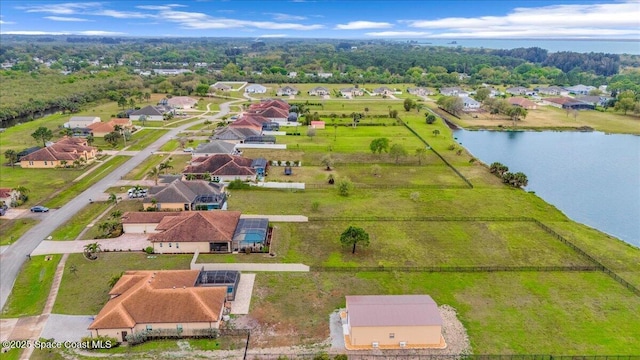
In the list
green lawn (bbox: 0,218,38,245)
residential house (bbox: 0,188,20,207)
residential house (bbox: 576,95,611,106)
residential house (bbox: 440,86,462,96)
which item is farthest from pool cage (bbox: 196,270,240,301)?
residential house (bbox: 576,95,611,106)

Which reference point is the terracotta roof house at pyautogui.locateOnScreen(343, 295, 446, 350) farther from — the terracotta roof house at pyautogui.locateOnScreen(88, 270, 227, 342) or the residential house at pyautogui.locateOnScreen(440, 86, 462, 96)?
the residential house at pyautogui.locateOnScreen(440, 86, 462, 96)

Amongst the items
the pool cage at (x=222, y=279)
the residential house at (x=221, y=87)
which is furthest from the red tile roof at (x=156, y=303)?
the residential house at (x=221, y=87)

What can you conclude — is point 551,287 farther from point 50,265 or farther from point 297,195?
point 50,265

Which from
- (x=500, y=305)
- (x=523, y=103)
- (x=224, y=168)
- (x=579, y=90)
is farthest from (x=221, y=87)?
(x=500, y=305)

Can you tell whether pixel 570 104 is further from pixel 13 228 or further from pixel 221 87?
pixel 13 228

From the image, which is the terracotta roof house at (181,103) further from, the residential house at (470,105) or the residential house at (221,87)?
the residential house at (470,105)

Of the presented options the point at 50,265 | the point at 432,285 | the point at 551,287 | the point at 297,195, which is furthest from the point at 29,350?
the point at 551,287

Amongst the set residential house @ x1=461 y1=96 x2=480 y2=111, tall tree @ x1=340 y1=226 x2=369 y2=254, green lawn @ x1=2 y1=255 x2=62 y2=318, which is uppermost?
residential house @ x1=461 y1=96 x2=480 y2=111
